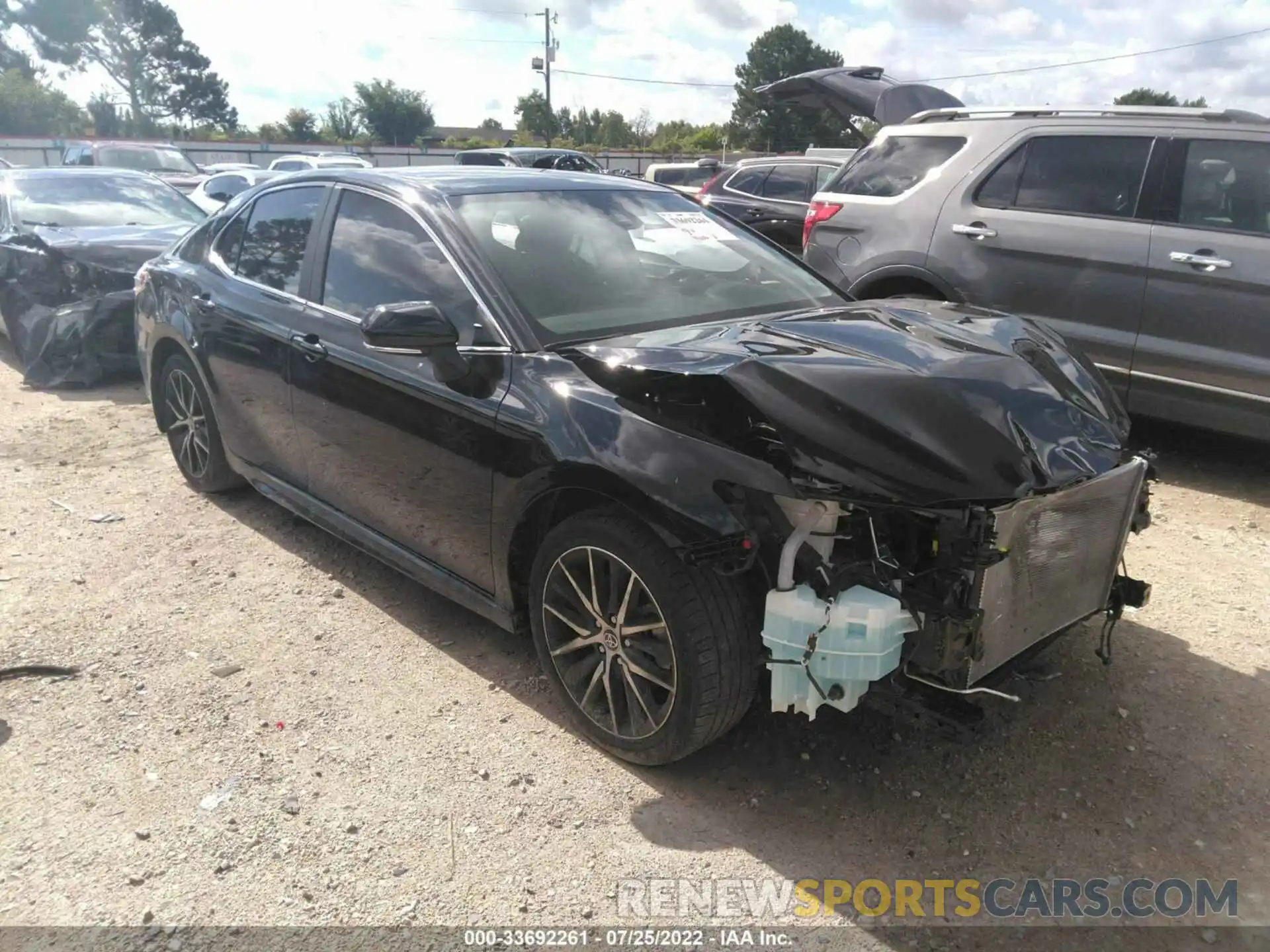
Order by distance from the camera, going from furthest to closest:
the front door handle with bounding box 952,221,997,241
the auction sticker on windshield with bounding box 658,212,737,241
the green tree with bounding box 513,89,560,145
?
the green tree with bounding box 513,89,560,145
the front door handle with bounding box 952,221,997,241
the auction sticker on windshield with bounding box 658,212,737,241

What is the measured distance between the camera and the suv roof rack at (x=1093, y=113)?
511 centimetres

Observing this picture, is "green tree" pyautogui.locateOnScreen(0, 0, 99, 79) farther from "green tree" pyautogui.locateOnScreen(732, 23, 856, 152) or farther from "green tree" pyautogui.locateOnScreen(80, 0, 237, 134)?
"green tree" pyautogui.locateOnScreen(732, 23, 856, 152)

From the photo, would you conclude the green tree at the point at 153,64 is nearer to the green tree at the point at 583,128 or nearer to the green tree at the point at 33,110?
the green tree at the point at 33,110

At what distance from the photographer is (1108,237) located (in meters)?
5.18

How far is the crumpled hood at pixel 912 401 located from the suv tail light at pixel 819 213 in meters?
3.70

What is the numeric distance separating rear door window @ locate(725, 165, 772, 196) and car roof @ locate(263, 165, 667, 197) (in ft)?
24.4

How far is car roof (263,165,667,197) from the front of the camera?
354 centimetres

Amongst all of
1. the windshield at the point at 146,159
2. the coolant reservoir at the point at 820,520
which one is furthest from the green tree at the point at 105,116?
the coolant reservoir at the point at 820,520

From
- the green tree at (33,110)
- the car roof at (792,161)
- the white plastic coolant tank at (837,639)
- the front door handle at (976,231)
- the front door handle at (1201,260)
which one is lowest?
the white plastic coolant tank at (837,639)

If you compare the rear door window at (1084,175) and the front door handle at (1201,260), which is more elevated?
the rear door window at (1084,175)

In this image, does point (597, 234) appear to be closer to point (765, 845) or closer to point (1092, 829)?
point (765, 845)

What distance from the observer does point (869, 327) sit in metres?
2.86

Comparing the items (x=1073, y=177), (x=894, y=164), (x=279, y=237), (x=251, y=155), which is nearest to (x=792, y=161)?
(x=894, y=164)

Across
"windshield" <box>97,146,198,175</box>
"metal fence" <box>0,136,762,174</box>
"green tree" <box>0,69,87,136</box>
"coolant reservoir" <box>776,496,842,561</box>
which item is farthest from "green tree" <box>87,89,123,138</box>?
"coolant reservoir" <box>776,496,842,561</box>
